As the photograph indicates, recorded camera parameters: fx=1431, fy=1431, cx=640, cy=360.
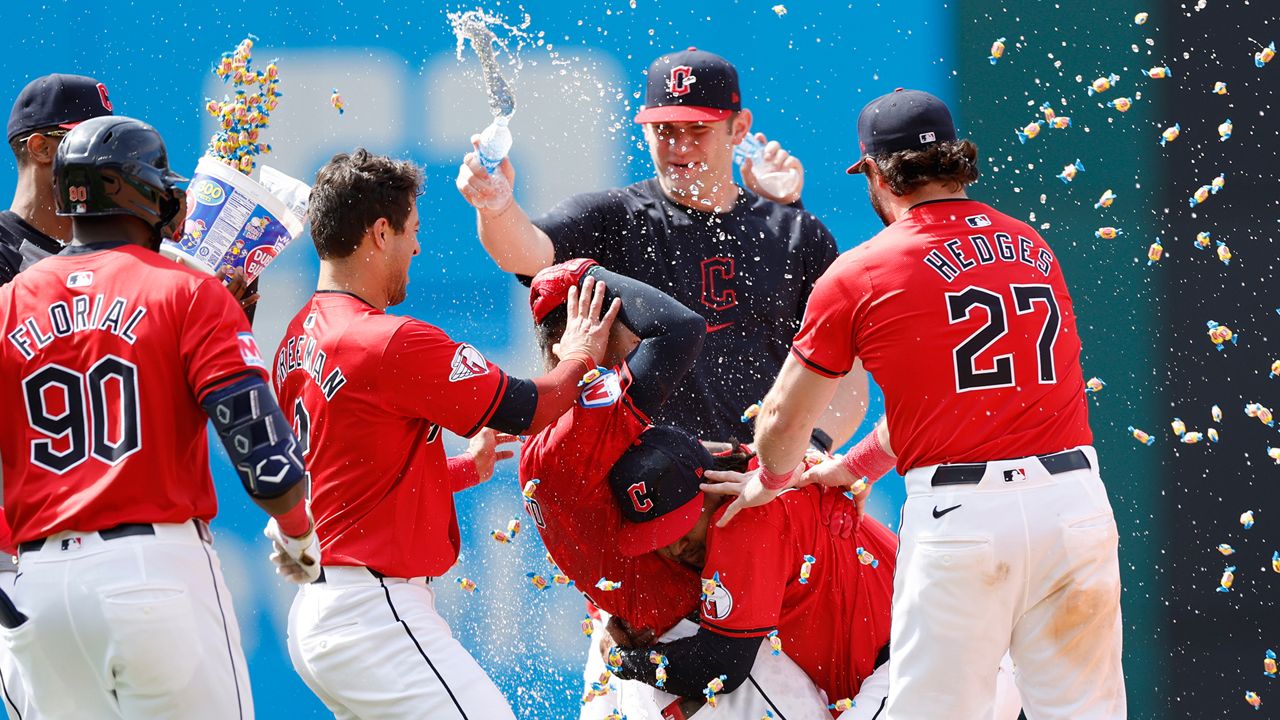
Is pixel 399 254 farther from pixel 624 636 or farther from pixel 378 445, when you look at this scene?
pixel 624 636

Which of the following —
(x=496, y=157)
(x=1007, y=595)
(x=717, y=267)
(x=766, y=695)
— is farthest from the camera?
(x=717, y=267)

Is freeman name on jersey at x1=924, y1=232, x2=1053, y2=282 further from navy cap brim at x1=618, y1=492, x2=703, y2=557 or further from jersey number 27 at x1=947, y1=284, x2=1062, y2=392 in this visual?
navy cap brim at x1=618, y1=492, x2=703, y2=557

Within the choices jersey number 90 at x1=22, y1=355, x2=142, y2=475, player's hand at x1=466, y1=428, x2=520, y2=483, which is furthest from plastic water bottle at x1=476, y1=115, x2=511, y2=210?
jersey number 90 at x1=22, y1=355, x2=142, y2=475

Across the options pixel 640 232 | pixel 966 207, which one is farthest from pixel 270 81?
pixel 966 207

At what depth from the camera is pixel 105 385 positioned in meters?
2.95

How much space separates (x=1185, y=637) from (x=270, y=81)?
377 centimetres

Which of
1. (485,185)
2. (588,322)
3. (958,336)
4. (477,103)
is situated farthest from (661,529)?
(477,103)

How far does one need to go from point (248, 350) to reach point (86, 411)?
348 mm

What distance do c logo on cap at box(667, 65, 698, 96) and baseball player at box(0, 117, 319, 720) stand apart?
2.01 metres

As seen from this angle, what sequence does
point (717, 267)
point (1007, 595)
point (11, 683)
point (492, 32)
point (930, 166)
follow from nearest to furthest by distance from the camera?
point (1007, 595) → point (11, 683) → point (930, 166) → point (717, 267) → point (492, 32)

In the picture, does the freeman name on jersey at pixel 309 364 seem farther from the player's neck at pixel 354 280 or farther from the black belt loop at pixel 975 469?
the black belt loop at pixel 975 469

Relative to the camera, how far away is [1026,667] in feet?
11.2

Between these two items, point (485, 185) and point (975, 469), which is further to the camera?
point (485, 185)

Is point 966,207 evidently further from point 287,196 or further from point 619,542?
point 287,196
